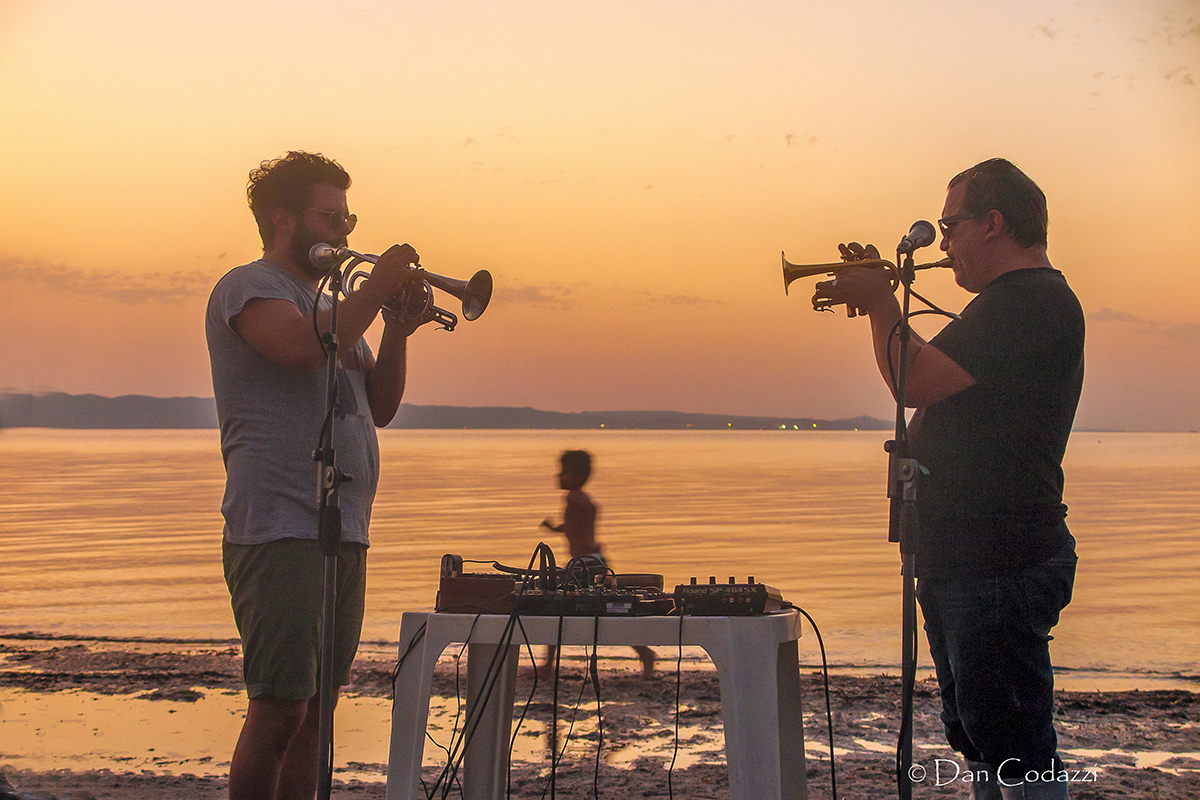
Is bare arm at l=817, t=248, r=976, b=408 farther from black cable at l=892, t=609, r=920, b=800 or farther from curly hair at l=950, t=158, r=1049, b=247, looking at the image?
black cable at l=892, t=609, r=920, b=800

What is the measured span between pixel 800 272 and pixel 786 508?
15322 millimetres

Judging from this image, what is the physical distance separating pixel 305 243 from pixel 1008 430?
6.27 feet

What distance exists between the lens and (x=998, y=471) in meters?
2.44

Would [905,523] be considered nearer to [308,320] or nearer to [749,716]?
[749,716]

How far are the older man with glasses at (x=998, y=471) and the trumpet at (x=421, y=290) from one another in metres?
1.07

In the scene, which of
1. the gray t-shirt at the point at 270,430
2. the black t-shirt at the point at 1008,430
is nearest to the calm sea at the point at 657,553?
the gray t-shirt at the point at 270,430

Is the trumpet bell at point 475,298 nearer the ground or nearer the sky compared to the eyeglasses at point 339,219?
nearer the ground

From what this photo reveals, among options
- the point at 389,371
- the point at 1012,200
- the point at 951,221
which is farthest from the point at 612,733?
the point at 1012,200

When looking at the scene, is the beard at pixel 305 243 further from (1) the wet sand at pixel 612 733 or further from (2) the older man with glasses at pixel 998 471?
(1) the wet sand at pixel 612 733

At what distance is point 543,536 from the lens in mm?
13117

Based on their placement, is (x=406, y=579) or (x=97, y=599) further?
(x=406, y=579)

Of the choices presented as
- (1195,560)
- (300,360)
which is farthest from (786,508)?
(300,360)

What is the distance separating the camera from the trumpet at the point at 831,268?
256cm

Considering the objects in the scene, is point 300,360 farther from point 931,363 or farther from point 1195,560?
point 1195,560
